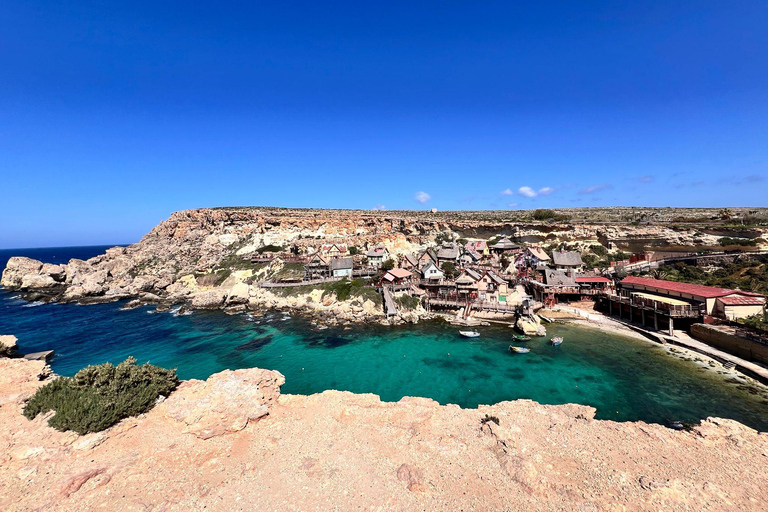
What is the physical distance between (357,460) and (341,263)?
143ft

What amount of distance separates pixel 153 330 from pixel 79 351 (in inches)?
274

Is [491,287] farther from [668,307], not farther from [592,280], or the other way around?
[668,307]

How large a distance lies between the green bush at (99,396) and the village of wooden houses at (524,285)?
Result: 27.6 m

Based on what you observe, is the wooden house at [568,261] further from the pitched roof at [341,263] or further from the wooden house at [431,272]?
the pitched roof at [341,263]

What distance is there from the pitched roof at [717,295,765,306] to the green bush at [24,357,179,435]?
44558mm

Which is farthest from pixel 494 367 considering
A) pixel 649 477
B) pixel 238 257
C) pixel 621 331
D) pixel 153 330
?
pixel 238 257

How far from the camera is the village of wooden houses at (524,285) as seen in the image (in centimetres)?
2977

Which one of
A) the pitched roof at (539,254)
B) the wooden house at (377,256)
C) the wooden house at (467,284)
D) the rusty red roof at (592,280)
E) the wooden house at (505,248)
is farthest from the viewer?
the wooden house at (505,248)

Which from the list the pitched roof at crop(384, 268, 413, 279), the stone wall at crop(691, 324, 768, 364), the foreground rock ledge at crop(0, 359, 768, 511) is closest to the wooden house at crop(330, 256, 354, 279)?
the pitched roof at crop(384, 268, 413, 279)

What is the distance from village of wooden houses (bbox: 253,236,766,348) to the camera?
97.7 ft

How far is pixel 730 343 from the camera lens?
2506 cm

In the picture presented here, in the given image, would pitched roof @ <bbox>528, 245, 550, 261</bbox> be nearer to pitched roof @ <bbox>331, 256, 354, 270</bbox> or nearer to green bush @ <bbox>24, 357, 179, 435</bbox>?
pitched roof @ <bbox>331, 256, 354, 270</bbox>

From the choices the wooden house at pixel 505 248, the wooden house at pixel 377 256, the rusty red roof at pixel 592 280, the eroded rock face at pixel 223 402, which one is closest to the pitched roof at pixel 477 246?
the wooden house at pixel 505 248

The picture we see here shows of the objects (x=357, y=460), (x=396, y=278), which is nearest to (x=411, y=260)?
(x=396, y=278)
